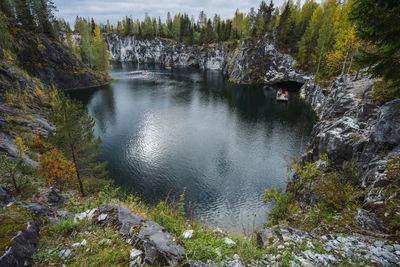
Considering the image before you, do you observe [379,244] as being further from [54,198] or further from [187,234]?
[54,198]

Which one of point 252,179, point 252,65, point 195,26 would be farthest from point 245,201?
point 195,26

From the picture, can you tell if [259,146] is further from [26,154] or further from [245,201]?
[26,154]

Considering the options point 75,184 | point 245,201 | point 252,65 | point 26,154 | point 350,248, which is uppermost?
point 252,65

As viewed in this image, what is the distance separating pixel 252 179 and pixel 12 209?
911 inches

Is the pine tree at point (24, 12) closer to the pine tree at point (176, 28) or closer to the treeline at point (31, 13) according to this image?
the treeline at point (31, 13)

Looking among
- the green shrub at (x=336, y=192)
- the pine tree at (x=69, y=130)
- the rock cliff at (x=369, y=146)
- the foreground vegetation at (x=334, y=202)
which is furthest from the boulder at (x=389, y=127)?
the pine tree at (x=69, y=130)

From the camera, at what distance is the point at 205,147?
3181cm

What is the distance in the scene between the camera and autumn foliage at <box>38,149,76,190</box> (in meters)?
13.9

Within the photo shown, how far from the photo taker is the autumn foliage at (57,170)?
13.9 meters

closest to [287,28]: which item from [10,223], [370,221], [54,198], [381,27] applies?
[381,27]

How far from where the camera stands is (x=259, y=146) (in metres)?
32.2

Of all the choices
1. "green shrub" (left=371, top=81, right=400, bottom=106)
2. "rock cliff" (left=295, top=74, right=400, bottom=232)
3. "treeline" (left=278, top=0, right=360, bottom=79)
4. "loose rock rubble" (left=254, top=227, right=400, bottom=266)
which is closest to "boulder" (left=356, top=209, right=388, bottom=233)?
"rock cliff" (left=295, top=74, right=400, bottom=232)

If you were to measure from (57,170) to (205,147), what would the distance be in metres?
21.3

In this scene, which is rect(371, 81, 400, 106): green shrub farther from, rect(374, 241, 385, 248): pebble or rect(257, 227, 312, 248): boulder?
rect(257, 227, 312, 248): boulder
